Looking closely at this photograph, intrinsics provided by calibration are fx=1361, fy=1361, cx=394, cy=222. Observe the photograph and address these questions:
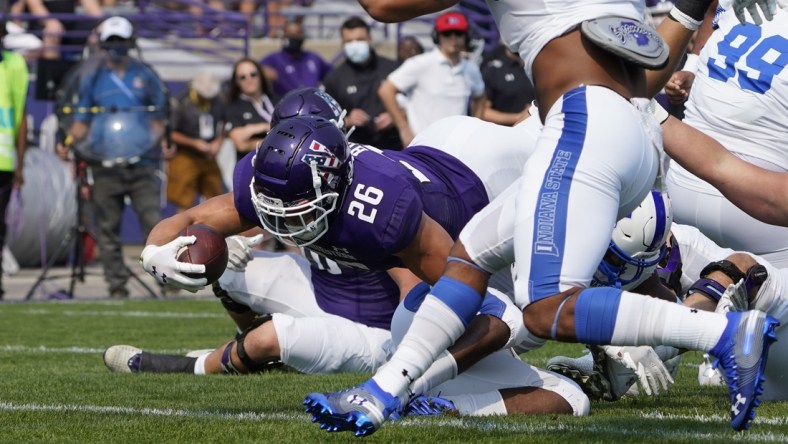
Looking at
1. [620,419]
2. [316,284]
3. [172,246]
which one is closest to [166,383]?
[316,284]

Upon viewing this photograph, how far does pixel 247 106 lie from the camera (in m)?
11.7

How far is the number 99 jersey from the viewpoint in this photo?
517cm

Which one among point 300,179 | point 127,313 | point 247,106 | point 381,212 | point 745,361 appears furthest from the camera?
point 247,106

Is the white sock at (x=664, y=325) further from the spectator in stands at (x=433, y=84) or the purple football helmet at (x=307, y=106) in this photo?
the spectator in stands at (x=433, y=84)

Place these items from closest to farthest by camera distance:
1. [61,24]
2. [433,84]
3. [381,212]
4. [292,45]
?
[381,212] → [433,84] → [292,45] → [61,24]

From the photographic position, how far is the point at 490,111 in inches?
474

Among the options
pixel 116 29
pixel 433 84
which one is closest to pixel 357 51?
pixel 433 84

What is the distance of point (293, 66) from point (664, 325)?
32.8ft

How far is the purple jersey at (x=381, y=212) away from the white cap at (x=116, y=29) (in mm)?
6791

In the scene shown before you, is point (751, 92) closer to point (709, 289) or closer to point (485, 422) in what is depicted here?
point (709, 289)

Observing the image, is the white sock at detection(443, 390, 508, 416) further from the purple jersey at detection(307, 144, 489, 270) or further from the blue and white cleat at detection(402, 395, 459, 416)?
the purple jersey at detection(307, 144, 489, 270)

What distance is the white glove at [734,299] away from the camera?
4422 mm

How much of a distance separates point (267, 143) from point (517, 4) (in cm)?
89

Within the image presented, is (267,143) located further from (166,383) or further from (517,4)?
(166,383)
